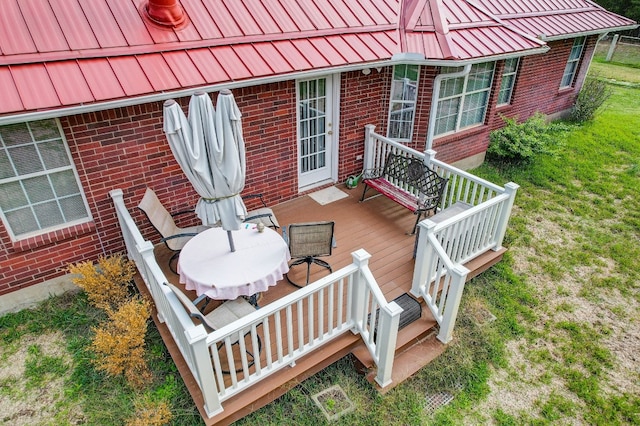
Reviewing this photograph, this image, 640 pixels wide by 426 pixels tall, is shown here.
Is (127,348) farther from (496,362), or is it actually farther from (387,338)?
(496,362)

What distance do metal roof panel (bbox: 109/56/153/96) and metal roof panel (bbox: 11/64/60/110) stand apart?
712mm

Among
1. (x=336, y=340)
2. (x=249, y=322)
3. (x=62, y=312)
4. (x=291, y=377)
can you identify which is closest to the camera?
(x=249, y=322)

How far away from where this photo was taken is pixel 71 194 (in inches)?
203

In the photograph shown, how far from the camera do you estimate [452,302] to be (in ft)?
15.3

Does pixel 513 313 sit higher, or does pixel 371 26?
pixel 371 26

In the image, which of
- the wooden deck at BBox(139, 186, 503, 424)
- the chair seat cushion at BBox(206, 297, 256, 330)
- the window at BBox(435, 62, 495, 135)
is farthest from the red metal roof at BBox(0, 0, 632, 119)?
the chair seat cushion at BBox(206, 297, 256, 330)

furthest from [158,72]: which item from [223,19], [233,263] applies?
[233,263]

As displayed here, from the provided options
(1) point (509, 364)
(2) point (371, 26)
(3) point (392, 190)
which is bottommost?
(1) point (509, 364)

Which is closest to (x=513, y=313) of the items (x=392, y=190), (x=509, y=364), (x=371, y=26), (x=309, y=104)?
(x=509, y=364)

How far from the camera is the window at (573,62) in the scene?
11.3 metres

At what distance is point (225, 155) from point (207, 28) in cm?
277

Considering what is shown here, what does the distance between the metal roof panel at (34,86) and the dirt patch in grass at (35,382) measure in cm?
291

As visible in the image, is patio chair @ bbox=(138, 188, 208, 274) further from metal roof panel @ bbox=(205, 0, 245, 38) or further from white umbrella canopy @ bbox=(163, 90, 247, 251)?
metal roof panel @ bbox=(205, 0, 245, 38)

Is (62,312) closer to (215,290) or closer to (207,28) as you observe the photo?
(215,290)
